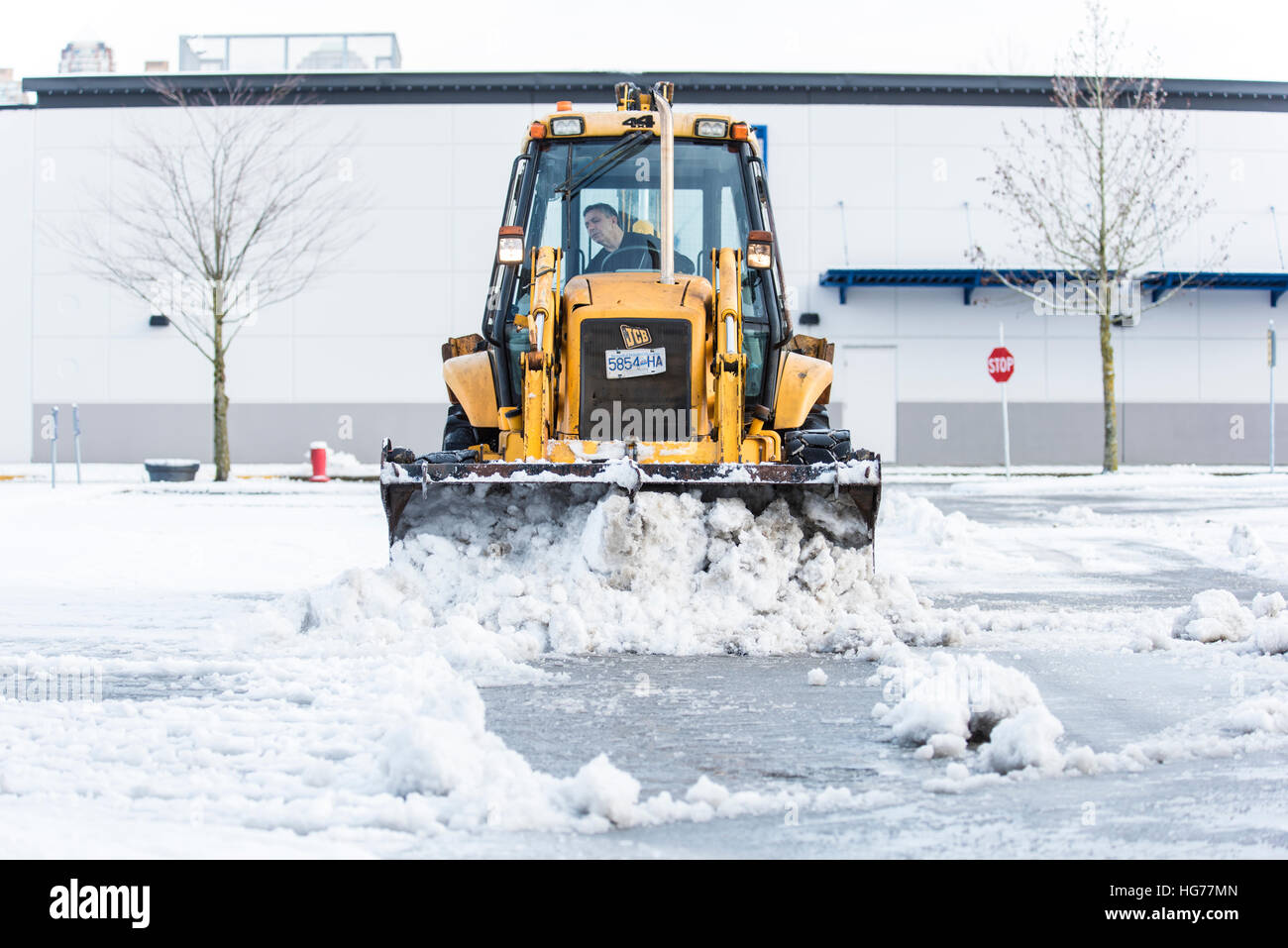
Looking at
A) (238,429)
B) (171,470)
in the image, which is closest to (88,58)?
(238,429)

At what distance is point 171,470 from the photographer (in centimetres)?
2191

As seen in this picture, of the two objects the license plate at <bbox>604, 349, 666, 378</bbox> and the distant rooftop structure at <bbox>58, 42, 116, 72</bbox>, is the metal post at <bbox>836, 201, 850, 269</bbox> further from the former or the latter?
the license plate at <bbox>604, 349, 666, 378</bbox>

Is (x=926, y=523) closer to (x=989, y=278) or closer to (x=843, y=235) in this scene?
(x=989, y=278)

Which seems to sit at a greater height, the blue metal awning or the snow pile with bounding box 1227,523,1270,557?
the blue metal awning

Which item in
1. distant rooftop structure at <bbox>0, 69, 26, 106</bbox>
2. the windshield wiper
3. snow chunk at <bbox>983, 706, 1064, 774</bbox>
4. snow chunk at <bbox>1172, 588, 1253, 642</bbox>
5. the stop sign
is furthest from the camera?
distant rooftop structure at <bbox>0, 69, 26, 106</bbox>

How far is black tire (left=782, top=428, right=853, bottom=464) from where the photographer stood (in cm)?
694

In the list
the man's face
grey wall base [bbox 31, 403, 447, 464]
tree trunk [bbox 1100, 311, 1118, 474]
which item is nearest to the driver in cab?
the man's face

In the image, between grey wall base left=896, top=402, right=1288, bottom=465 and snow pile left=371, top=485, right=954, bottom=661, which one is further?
grey wall base left=896, top=402, right=1288, bottom=465

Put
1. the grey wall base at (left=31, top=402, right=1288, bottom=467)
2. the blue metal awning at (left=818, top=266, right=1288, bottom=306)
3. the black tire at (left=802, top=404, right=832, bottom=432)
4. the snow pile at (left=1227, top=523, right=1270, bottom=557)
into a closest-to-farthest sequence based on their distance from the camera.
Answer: the black tire at (left=802, top=404, right=832, bottom=432), the snow pile at (left=1227, top=523, right=1270, bottom=557), the blue metal awning at (left=818, top=266, right=1288, bottom=306), the grey wall base at (left=31, top=402, right=1288, bottom=467)

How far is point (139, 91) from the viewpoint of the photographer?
93.8 ft

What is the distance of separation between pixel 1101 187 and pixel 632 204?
67.4 ft
